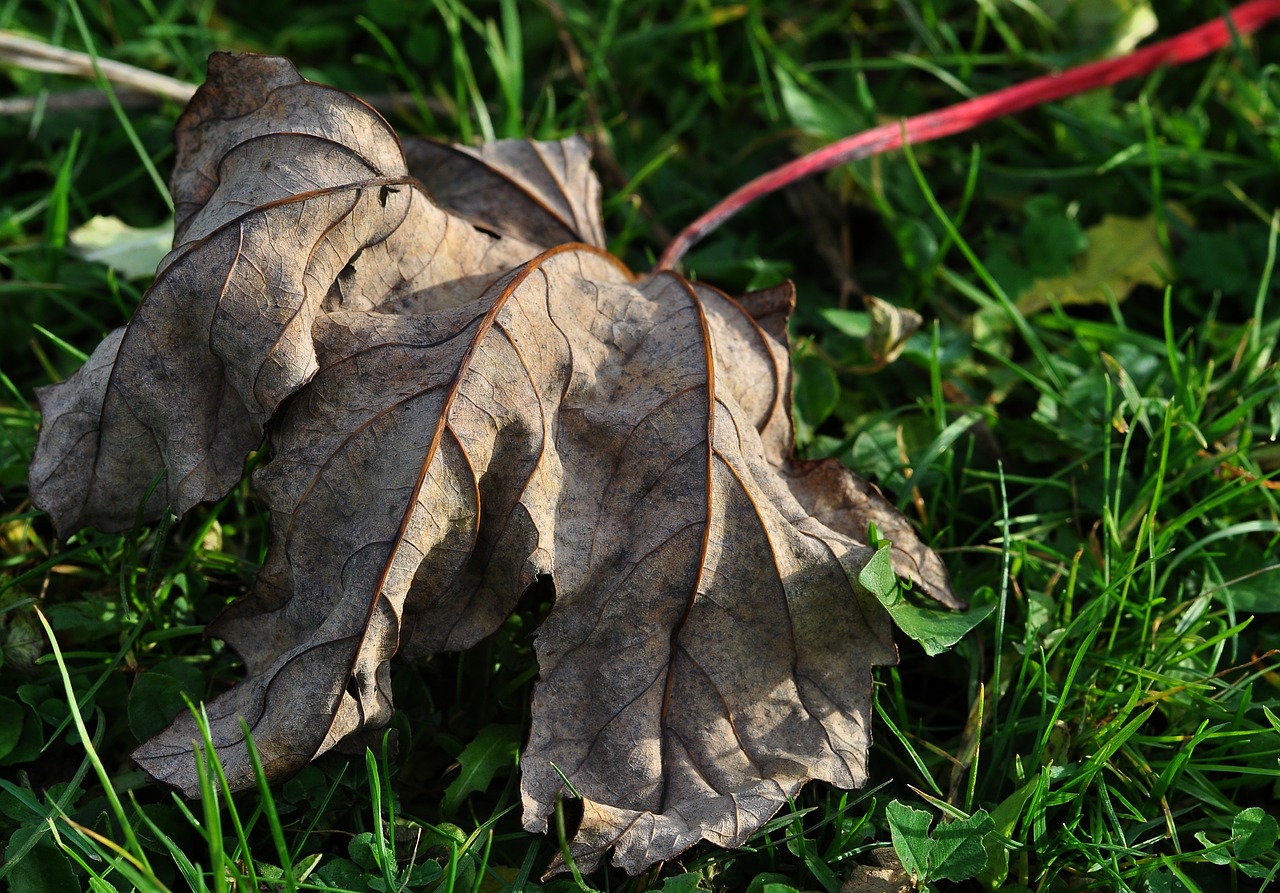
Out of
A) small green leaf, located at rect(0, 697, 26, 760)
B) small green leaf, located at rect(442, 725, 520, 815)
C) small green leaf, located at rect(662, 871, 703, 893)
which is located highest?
small green leaf, located at rect(0, 697, 26, 760)

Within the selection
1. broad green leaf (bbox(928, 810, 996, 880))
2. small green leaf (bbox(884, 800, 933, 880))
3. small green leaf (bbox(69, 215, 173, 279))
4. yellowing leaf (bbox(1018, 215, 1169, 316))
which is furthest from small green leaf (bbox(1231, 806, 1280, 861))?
small green leaf (bbox(69, 215, 173, 279))

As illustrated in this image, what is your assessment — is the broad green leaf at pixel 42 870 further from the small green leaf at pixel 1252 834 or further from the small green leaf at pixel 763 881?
the small green leaf at pixel 1252 834

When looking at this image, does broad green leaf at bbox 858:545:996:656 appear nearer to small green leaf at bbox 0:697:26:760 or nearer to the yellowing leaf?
the yellowing leaf

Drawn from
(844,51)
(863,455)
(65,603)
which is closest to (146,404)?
(65,603)

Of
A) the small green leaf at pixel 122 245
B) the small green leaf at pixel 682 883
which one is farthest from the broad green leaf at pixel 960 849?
the small green leaf at pixel 122 245

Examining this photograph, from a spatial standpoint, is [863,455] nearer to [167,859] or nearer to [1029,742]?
[1029,742]

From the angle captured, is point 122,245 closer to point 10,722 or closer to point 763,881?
point 10,722
